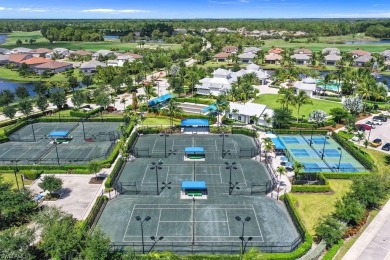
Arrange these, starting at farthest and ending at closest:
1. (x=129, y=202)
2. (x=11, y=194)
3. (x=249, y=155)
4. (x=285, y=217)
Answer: (x=249, y=155) → (x=129, y=202) → (x=285, y=217) → (x=11, y=194)

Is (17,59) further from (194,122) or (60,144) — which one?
(194,122)

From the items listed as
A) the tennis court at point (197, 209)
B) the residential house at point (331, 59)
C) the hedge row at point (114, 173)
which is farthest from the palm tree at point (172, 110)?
the residential house at point (331, 59)

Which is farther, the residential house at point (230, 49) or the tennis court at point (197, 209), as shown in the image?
the residential house at point (230, 49)

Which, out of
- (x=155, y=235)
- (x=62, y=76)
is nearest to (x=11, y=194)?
(x=155, y=235)

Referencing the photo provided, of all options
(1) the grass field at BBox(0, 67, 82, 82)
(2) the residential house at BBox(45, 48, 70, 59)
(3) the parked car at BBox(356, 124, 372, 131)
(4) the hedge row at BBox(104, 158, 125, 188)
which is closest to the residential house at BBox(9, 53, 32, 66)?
(1) the grass field at BBox(0, 67, 82, 82)

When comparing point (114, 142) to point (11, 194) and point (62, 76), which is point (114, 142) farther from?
point (62, 76)

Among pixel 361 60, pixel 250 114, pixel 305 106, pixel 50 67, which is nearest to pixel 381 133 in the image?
pixel 305 106

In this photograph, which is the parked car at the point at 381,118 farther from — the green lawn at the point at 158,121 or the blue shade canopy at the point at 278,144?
the green lawn at the point at 158,121
